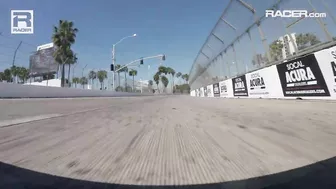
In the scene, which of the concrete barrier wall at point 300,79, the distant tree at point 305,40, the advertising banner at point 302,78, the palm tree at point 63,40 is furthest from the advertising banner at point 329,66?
the palm tree at point 63,40

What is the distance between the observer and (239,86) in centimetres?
1335

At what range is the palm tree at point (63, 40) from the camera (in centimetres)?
3872

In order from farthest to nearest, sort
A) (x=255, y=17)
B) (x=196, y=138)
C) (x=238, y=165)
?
(x=255, y=17)
(x=196, y=138)
(x=238, y=165)

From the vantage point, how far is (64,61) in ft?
127

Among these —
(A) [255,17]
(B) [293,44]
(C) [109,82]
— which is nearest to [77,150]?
(B) [293,44]

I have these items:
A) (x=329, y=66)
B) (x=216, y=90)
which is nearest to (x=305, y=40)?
(x=329, y=66)

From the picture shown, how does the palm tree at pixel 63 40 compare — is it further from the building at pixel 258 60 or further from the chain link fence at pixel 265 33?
the building at pixel 258 60

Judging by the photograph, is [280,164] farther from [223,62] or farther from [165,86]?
[165,86]

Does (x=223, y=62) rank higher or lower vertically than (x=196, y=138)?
higher

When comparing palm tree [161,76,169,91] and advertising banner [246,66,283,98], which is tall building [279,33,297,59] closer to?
advertising banner [246,66,283,98]

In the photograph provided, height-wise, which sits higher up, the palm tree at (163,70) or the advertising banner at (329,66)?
the palm tree at (163,70)

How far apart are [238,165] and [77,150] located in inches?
49.6

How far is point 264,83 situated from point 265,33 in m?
2.41

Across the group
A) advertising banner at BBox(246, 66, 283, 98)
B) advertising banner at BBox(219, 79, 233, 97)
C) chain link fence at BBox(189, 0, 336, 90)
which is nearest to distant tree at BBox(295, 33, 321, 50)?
chain link fence at BBox(189, 0, 336, 90)
